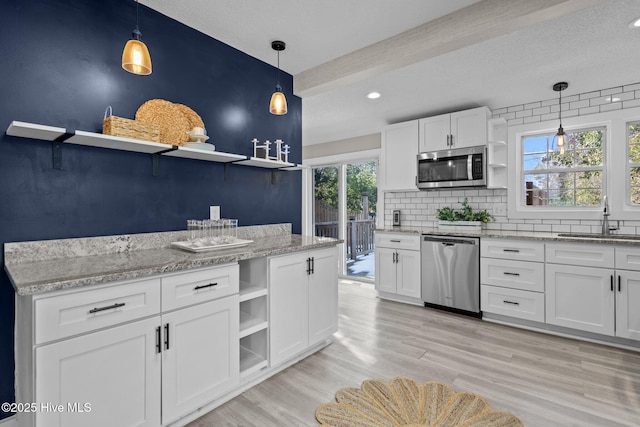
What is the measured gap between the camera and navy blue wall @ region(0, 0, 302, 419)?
1.67m

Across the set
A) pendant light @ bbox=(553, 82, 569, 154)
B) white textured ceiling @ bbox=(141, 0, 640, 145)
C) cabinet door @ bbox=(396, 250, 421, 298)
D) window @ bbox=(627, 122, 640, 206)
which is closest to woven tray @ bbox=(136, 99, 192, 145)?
white textured ceiling @ bbox=(141, 0, 640, 145)

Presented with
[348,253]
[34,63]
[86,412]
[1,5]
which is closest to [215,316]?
[86,412]

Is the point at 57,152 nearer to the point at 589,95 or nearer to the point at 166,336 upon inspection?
the point at 166,336

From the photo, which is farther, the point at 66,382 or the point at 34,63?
the point at 34,63

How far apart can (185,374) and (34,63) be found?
6.24 ft

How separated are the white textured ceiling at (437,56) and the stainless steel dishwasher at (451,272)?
1673 millimetres

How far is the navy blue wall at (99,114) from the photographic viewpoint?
5.48 ft

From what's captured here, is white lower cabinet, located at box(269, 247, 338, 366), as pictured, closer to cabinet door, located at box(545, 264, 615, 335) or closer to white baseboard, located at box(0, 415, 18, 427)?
white baseboard, located at box(0, 415, 18, 427)

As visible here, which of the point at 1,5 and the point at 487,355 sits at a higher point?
the point at 1,5

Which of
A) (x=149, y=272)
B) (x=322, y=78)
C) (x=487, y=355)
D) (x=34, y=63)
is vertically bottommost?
(x=487, y=355)

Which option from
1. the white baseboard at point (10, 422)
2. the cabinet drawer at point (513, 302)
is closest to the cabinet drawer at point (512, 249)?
the cabinet drawer at point (513, 302)

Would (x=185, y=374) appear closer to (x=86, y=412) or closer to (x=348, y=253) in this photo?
(x=86, y=412)

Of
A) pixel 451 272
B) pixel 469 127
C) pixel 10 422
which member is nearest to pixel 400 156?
pixel 469 127

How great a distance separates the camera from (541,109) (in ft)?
12.0
